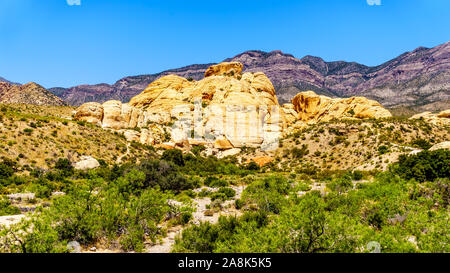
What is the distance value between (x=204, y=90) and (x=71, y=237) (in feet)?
177

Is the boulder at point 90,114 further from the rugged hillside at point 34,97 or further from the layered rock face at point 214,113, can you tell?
the rugged hillside at point 34,97

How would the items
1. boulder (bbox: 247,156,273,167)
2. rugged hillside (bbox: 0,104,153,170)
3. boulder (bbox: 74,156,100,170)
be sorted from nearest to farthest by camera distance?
rugged hillside (bbox: 0,104,153,170), boulder (bbox: 74,156,100,170), boulder (bbox: 247,156,273,167)

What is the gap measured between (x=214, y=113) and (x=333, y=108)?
28.4 meters

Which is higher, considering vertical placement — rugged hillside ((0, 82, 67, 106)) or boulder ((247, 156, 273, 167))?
rugged hillside ((0, 82, 67, 106))

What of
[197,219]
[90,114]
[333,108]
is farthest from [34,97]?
[197,219]

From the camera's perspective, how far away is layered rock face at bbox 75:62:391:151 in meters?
46.3

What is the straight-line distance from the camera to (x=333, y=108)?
5938 centimetres

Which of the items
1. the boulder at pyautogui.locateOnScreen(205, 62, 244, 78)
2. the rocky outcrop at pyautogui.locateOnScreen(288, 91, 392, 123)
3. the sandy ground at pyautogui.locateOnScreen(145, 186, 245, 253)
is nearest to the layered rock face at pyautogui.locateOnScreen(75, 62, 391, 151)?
the rocky outcrop at pyautogui.locateOnScreen(288, 91, 392, 123)

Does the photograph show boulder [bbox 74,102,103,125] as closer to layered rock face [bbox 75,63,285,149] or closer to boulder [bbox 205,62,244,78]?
layered rock face [bbox 75,63,285,149]

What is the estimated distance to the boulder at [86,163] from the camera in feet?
92.1

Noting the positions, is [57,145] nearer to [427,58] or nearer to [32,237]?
[32,237]

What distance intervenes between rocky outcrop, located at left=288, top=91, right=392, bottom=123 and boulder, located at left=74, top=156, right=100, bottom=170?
47.5 meters
